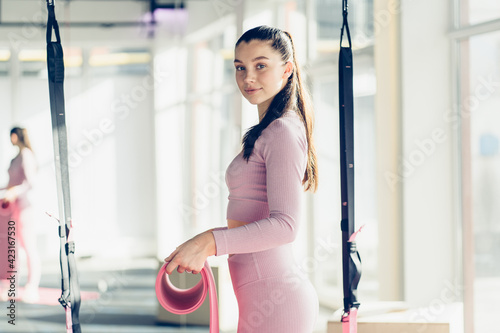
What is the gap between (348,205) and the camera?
125cm

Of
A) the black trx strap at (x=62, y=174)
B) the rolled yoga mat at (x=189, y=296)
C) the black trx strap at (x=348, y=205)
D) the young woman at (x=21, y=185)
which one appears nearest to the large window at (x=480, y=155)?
the black trx strap at (x=348, y=205)

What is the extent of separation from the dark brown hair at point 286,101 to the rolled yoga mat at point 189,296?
260mm

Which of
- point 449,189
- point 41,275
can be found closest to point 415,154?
point 449,189

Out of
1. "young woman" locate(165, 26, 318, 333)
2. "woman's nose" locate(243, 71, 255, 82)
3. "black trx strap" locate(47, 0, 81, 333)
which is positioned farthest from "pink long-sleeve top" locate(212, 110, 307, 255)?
"black trx strap" locate(47, 0, 81, 333)

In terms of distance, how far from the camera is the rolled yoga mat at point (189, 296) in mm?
1142

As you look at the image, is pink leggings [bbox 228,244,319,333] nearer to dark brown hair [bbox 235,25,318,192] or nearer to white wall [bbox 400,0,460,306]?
dark brown hair [bbox 235,25,318,192]

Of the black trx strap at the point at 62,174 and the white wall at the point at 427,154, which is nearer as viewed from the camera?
the black trx strap at the point at 62,174

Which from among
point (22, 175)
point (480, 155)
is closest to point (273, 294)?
point (480, 155)

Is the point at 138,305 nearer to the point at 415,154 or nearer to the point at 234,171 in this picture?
the point at 415,154

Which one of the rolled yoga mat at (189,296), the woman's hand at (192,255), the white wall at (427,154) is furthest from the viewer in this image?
the white wall at (427,154)

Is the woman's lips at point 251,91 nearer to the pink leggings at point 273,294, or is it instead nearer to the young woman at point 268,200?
the young woman at point 268,200

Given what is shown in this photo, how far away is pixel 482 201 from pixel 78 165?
4.91 meters

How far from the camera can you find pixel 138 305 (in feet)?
17.1

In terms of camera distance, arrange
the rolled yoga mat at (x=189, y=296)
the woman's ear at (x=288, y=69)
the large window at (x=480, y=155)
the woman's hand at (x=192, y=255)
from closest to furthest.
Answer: the woman's hand at (x=192, y=255) < the rolled yoga mat at (x=189, y=296) < the woman's ear at (x=288, y=69) < the large window at (x=480, y=155)
